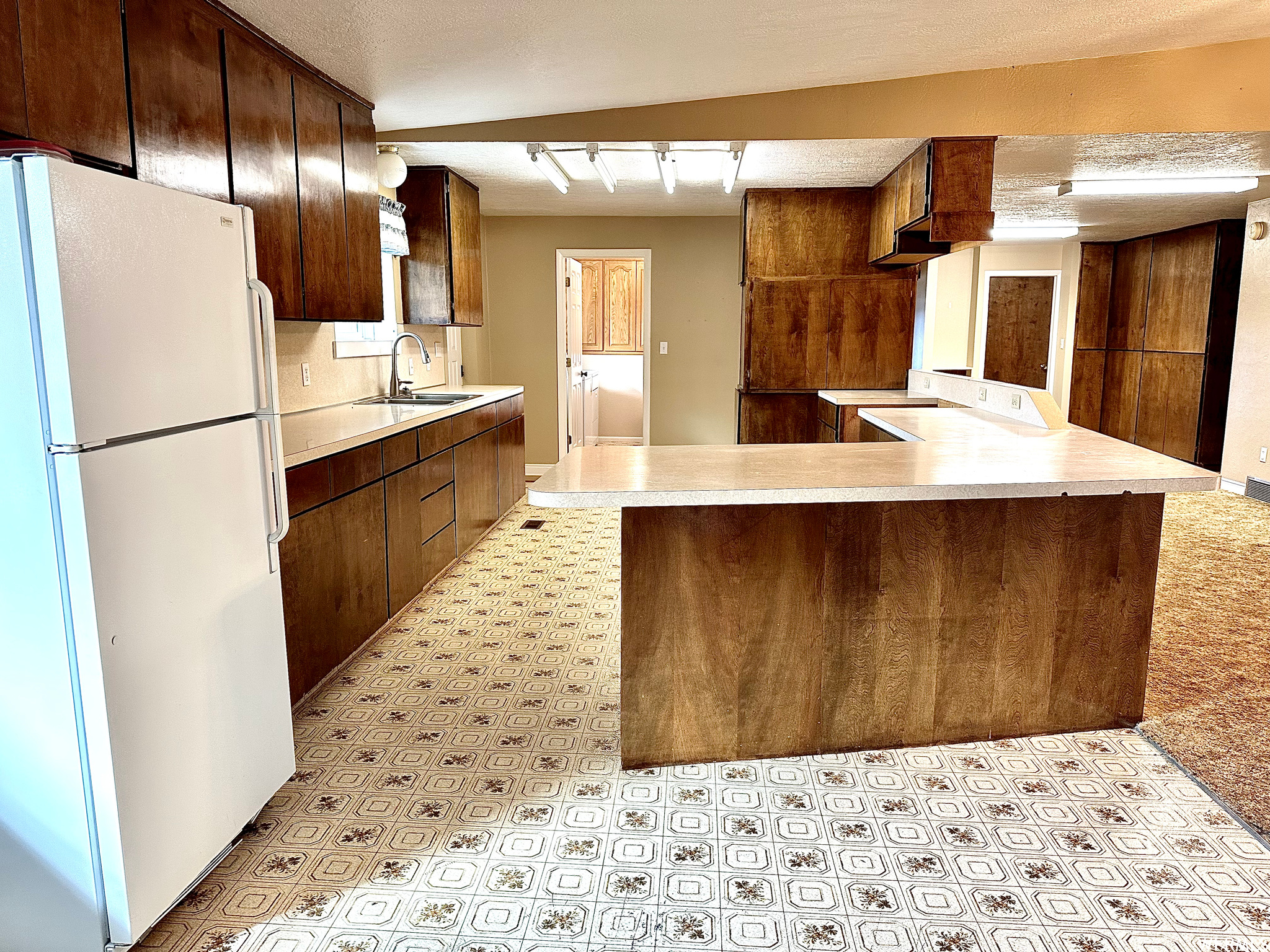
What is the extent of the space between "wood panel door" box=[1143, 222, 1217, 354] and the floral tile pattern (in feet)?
20.0

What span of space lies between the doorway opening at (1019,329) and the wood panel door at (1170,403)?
1.61 meters

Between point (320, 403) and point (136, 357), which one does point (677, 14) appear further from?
point (320, 403)

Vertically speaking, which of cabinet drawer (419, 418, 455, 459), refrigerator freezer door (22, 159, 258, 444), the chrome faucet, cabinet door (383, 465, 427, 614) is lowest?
cabinet door (383, 465, 427, 614)

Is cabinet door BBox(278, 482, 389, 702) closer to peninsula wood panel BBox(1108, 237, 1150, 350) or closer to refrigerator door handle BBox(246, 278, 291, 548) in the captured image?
refrigerator door handle BBox(246, 278, 291, 548)

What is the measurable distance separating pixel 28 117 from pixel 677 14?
1.95 meters

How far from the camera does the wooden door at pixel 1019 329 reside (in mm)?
10039

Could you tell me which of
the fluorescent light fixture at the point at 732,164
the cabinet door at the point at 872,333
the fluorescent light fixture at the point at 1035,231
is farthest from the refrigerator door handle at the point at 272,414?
the fluorescent light fixture at the point at 1035,231

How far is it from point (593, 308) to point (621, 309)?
308mm

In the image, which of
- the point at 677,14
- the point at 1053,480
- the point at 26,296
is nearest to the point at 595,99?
the point at 677,14

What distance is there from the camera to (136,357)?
1.64 meters

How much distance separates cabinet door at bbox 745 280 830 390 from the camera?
19.0 feet

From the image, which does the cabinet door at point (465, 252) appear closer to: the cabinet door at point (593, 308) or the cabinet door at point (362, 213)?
the cabinet door at point (362, 213)

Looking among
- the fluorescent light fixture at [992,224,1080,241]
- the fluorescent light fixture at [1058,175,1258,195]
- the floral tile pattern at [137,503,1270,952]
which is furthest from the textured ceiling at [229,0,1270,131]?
the fluorescent light fixture at [992,224,1080,241]

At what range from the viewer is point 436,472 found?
4.12 m
